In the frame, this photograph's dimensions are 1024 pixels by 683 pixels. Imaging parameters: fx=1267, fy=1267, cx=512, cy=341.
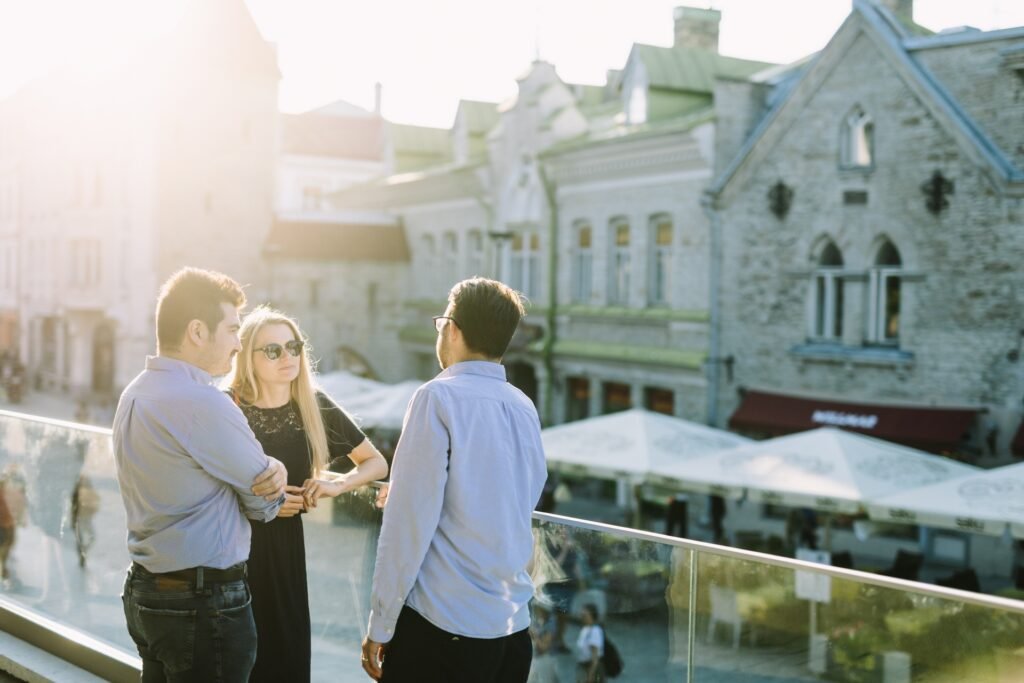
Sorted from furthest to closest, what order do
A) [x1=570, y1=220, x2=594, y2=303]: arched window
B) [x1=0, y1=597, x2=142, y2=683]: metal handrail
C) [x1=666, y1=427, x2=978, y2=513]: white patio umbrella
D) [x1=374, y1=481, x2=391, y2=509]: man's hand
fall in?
1. [x1=570, y1=220, x2=594, y2=303]: arched window
2. [x1=666, y1=427, x2=978, y2=513]: white patio umbrella
3. [x1=0, y1=597, x2=142, y2=683]: metal handrail
4. [x1=374, y1=481, x2=391, y2=509]: man's hand

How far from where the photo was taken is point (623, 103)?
93.2 feet

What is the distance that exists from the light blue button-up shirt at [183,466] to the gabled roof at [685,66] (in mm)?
23840

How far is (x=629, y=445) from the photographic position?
17641 millimetres

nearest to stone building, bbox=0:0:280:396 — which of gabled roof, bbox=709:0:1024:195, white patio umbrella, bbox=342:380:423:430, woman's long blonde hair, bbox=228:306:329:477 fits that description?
white patio umbrella, bbox=342:380:423:430

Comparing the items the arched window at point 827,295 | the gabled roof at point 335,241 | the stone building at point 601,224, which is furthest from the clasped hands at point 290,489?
the gabled roof at point 335,241

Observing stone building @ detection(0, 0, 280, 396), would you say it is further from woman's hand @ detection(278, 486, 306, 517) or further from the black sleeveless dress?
woman's hand @ detection(278, 486, 306, 517)

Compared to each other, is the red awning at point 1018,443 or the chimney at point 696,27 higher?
the chimney at point 696,27

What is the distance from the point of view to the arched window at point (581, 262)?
2789 centimetres

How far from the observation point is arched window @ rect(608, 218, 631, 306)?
86.6ft

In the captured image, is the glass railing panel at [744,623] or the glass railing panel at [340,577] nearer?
the glass railing panel at [744,623]

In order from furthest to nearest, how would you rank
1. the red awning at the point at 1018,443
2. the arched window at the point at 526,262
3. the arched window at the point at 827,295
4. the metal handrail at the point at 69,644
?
the arched window at the point at 526,262, the arched window at the point at 827,295, the red awning at the point at 1018,443, the metal handrail at the point at 69,644

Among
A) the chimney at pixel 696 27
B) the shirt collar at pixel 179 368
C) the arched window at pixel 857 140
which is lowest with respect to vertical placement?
the shirt collar at pixel 179 368

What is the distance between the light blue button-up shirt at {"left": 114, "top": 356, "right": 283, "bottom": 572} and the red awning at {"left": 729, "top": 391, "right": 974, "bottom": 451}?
16.1 metres

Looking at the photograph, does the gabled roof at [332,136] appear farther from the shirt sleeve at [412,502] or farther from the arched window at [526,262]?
the shirt sleeve at [412,502]
